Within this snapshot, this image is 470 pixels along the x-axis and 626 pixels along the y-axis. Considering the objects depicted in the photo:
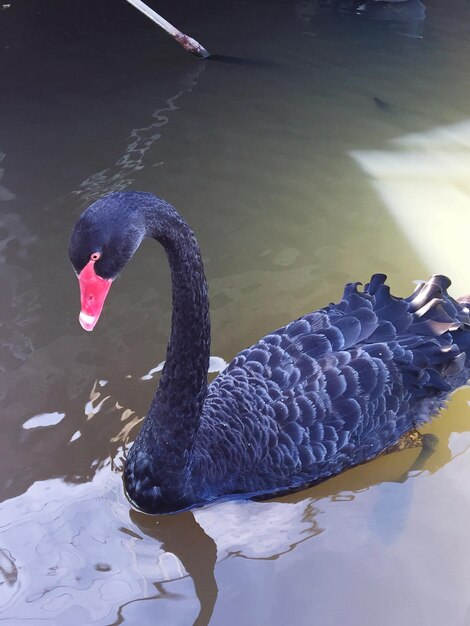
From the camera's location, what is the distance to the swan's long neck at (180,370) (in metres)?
1.98

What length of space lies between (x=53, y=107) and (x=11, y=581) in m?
3.22

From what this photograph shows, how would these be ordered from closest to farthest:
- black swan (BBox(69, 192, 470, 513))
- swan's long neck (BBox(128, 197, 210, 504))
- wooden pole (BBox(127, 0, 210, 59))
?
swan's long neck (BBox(128, 197, 210, 504)) → black swan (BBox(69, 192, 470, 513)) → wooden pole (BBox(127, 0, 210, 59))

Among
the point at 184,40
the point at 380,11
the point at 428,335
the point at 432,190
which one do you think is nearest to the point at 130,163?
the point at 184,40

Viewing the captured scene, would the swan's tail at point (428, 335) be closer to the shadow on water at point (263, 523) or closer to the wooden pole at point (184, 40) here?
the shadow on water at point (263, 523)

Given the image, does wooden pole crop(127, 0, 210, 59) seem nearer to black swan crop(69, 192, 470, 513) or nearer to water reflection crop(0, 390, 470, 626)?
black swan crop(69, 192, 470, 513)

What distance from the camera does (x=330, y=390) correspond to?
2346mm

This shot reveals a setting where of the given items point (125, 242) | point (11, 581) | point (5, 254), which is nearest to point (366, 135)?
point (5, 254)

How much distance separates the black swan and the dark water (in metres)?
0.13

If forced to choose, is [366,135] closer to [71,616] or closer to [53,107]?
[53,107]

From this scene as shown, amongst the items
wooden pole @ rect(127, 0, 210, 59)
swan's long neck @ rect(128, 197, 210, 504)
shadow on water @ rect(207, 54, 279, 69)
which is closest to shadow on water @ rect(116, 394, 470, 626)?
swan's long neck @ rect(128, 197, 210, 504)

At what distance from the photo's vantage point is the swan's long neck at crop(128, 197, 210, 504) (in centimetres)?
198

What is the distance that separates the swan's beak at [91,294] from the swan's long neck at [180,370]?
19 cm

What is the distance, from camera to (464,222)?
150 inches

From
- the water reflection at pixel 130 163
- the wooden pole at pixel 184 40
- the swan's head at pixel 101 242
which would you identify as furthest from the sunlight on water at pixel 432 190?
the swan's head at pixel 101 242
